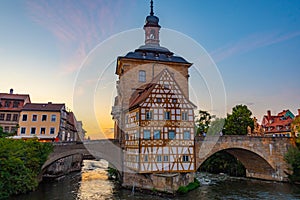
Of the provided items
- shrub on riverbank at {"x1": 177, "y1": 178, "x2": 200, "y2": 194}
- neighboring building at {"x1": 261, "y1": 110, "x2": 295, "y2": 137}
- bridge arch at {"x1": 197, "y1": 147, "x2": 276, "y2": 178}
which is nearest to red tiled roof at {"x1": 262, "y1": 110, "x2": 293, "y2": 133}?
neighboring building at {"x1": 261, "y1": 110, "x2": 295, "y2": 137}

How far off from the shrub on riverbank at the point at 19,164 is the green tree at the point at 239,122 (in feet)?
93.7

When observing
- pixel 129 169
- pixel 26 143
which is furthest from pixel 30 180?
pixel 129 169

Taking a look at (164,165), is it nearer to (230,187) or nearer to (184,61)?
(230,187)

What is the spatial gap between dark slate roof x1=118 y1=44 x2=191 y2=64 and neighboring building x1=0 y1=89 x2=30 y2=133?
20.4 m

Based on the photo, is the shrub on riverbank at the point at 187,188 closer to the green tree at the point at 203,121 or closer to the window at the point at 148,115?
the window at the point at 148,115

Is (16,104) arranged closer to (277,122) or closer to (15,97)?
(15,97)

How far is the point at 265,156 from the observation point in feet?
92.6

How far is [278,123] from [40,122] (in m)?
43.5

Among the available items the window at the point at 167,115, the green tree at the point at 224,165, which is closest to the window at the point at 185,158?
the window at the point at 167,115

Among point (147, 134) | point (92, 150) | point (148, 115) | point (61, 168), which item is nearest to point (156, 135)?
point (147, 134)

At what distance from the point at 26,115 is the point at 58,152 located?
14118 millimetres

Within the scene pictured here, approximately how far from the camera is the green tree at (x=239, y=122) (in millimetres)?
40469

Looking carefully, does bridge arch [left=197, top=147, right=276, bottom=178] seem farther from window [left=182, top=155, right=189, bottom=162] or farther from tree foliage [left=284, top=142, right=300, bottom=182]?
window [left=182, top=155, right=189, bottom=162]

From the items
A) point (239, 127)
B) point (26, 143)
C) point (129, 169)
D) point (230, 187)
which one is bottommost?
point (230, 187)
